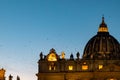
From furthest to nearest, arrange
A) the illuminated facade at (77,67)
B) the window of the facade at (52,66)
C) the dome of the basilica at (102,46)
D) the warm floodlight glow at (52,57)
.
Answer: the dome of the basilica at (102,46)
the warm floodlight glow at (52,57)
the window of the facade at (52,66)
the illuminated facade at (77,67)

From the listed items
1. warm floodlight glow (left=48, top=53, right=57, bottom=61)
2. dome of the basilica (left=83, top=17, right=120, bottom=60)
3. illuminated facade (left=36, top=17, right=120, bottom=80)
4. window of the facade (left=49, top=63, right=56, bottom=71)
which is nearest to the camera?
illuminated facade (left=36, top=17, right=120, bottom=80)

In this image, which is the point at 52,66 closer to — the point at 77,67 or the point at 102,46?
the point at 77,67

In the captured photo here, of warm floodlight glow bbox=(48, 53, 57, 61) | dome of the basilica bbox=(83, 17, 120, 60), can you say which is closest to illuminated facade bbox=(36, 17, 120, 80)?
warm floodlight glow bbox=(48, 53, 57, 61)

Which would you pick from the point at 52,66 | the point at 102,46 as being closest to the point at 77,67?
the point at 52,66

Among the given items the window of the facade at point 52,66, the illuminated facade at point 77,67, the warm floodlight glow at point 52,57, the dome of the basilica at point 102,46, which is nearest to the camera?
the illuminated facade at point 77,67

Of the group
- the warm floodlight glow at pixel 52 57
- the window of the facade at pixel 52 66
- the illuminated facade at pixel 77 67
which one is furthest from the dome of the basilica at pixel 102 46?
the window of the facade at pixel 52 66

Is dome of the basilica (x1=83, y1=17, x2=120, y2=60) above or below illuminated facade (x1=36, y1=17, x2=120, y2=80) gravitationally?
above

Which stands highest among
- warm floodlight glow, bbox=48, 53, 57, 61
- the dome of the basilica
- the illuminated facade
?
the dome of the basilica

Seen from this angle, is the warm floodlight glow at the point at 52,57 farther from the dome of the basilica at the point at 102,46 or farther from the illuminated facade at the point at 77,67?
the dome of the basilica at the point at 102,46

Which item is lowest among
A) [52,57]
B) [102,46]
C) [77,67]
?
[77,67]

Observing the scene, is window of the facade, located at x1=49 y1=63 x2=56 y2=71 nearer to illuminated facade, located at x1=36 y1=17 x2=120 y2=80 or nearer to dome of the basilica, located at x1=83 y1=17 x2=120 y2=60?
illuminated facade, located at x1=36 y1=17 x2=120 y2=80

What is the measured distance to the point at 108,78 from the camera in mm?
130000

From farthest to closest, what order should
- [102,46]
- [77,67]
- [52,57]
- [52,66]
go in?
[102,46] → [52,57] → [52,66] → [77,67]

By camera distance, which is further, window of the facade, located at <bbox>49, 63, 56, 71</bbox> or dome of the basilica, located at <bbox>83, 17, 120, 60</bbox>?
dome of the basilica, located at <bbox>83, 17, 120, 60</bbox>
